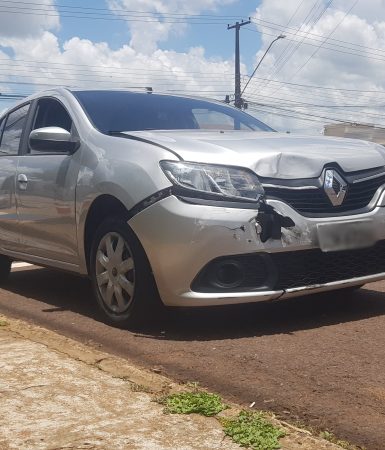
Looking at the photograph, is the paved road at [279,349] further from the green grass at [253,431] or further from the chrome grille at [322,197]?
the chrome grille at [322,197]

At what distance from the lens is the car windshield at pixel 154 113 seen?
17.1 feet

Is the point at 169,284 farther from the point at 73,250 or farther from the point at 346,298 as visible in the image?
the point at 346,298

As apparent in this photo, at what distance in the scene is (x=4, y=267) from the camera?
23.0ft

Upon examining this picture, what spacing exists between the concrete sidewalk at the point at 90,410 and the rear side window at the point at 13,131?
8.36 ft

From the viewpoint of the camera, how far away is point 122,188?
444 cm

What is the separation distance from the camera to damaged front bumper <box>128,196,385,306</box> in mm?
4109

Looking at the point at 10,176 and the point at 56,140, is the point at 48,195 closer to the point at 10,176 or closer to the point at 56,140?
the point at 56,140

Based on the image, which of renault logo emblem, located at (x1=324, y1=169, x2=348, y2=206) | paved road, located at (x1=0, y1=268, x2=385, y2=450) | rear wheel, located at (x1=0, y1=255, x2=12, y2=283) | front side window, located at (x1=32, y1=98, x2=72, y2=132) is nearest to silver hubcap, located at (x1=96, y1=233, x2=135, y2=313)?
paved road, located at (x1=0, y1=268, x2=385, y2=450)

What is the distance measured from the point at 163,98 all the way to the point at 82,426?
349cm

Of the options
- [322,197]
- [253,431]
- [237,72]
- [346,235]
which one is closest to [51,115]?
[322,197]

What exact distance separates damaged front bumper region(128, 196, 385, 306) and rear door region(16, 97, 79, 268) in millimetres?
918

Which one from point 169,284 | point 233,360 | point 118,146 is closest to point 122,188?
point 118,146

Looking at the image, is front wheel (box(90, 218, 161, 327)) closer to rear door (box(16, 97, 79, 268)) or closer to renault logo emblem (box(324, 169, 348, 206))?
rear door (box(16, 97, 79, 268))

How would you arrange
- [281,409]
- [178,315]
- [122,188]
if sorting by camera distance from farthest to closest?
[178,315]
[122,188]
[281,409]
